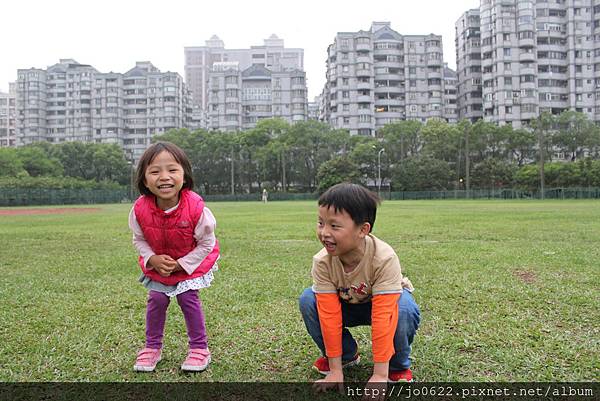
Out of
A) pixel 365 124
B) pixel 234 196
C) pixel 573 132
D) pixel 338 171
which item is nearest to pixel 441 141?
pixel 338 171

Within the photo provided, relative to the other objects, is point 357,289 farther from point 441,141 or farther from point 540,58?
point 540,58

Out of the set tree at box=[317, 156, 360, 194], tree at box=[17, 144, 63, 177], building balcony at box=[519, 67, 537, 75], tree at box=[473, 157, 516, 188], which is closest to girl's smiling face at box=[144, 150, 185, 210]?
tree at box=[317, 156, 360, 194]

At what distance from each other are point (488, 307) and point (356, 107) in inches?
3119

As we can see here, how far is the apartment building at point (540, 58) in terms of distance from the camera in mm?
76938

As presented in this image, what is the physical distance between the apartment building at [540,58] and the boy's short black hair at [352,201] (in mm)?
81304

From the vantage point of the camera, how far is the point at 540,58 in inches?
3100

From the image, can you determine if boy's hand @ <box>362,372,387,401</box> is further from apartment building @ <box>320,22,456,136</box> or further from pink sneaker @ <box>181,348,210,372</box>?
apartment building @ <box>320,22,456,136</box>

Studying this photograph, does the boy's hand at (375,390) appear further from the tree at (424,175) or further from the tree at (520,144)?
the tree at (520,144)

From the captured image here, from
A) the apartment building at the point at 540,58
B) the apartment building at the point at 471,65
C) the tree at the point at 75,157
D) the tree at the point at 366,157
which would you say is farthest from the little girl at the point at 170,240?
the apartment building at the point at 471,65

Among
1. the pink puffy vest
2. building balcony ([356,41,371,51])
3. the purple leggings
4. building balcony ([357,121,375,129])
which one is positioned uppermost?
building balcony ([356,41,371,51])

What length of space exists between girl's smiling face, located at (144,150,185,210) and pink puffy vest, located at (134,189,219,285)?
9 centimetres

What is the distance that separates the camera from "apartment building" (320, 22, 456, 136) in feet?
269

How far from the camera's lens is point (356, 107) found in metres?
81.2

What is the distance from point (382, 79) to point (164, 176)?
8510cm
